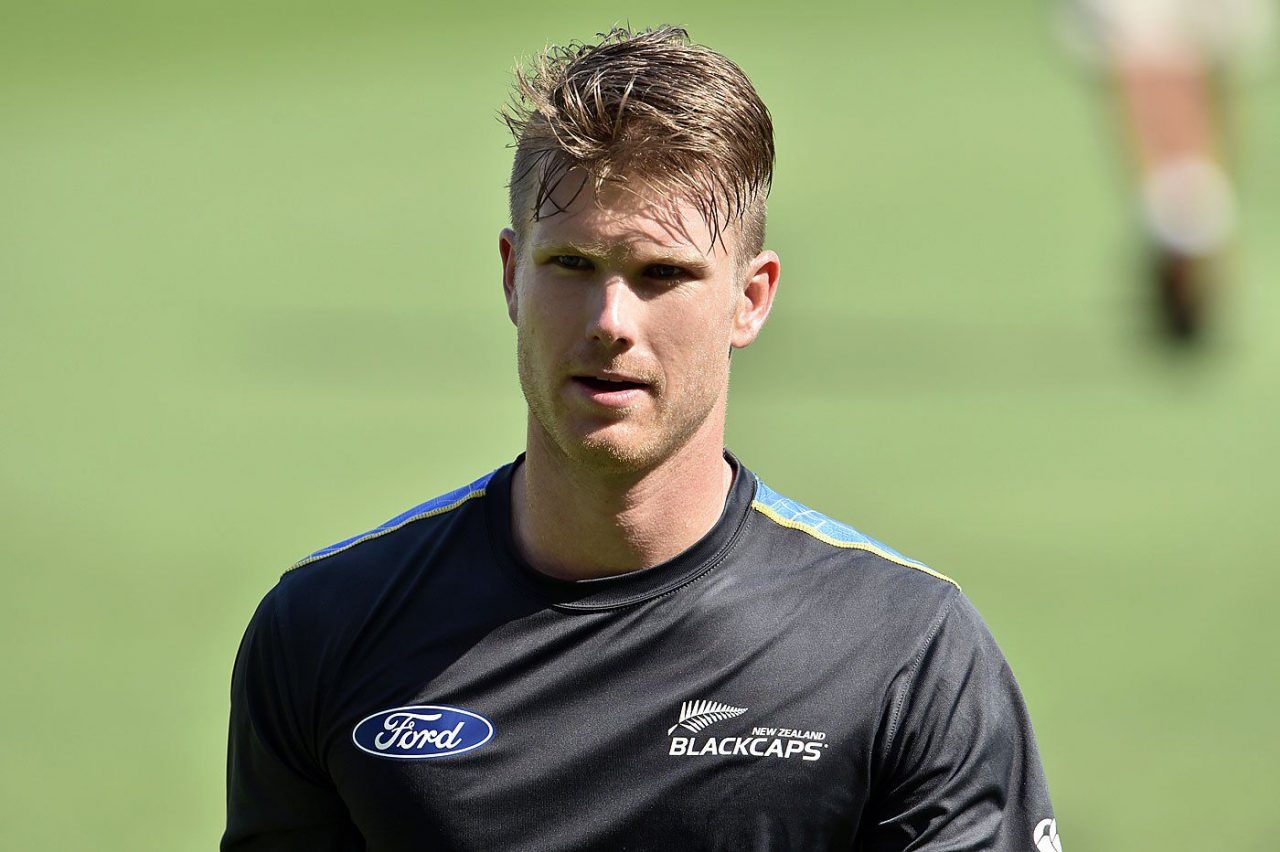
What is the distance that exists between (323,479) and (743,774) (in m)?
5.96

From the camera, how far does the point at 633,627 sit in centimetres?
313

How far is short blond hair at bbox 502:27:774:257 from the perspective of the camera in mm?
2992

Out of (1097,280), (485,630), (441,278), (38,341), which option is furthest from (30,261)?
(485,630)

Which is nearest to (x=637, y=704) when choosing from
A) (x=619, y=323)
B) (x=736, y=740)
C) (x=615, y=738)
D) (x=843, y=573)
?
(x=615, y=738)

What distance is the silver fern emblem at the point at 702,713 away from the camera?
306cm

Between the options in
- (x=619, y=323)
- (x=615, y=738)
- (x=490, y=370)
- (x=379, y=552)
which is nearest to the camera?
(x=619, y=323)

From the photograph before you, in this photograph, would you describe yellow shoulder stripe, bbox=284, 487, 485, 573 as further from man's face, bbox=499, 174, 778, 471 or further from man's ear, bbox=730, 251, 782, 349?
man's ear, bbox=730, 251, 782, 349

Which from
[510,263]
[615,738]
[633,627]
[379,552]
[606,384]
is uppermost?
[510,263]

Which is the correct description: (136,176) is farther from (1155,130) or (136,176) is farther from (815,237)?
(1155,130)

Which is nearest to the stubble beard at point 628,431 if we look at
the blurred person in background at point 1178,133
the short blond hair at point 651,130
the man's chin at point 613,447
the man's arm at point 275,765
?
the man's chin at point 613,447

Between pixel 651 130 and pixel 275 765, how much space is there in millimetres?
1313

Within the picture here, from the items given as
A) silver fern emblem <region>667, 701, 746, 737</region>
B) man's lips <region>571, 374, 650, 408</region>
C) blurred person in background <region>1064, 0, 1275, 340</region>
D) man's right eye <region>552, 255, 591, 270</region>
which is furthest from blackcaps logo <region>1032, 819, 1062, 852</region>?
blurred person in background <region>1064, 0, 1275, 340</region>

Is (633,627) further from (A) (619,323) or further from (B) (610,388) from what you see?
(A) (619,323)

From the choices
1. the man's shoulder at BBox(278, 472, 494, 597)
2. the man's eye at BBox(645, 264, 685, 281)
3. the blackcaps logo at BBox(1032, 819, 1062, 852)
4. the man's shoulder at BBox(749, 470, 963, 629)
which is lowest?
the blackcaps logo at BBox(1032, 819, 1062, 852)
